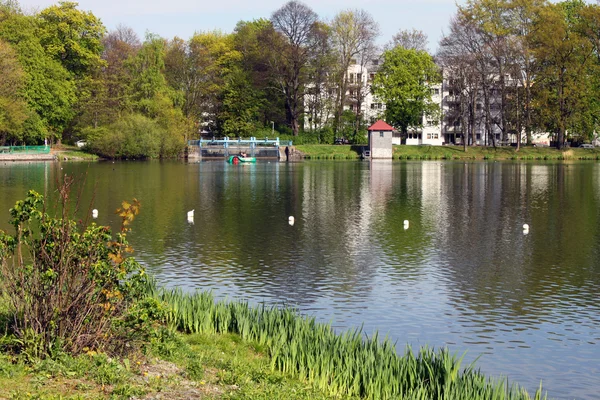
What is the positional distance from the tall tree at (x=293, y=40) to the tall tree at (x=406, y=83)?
43.8 feet

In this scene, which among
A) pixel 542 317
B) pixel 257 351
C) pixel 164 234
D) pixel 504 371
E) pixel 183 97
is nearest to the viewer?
pixel 257 351

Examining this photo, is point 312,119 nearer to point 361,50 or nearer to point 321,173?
point 361,50

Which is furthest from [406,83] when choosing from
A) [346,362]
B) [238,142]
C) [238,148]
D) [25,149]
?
[346,362]

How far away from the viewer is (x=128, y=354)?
483 inches

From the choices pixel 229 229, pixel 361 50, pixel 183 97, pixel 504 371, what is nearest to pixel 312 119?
pixel 361 50

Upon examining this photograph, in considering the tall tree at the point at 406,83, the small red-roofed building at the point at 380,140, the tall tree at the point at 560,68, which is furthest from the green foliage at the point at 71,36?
the tall tree at the point at 560,68

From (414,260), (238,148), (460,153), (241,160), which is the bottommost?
(414,260)

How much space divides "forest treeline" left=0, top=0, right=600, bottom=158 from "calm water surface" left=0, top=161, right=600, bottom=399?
55408mm

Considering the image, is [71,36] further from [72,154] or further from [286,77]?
[286,77]

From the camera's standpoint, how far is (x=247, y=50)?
5084 inches

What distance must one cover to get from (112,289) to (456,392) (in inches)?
223

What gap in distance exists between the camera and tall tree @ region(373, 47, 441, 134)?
124m

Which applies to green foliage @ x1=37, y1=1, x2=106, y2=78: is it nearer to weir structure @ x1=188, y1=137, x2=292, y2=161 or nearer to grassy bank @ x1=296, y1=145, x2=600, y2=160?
weir structure @ x1=188, y1=137, x2=292, y2=161

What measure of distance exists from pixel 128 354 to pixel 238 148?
350 feet
